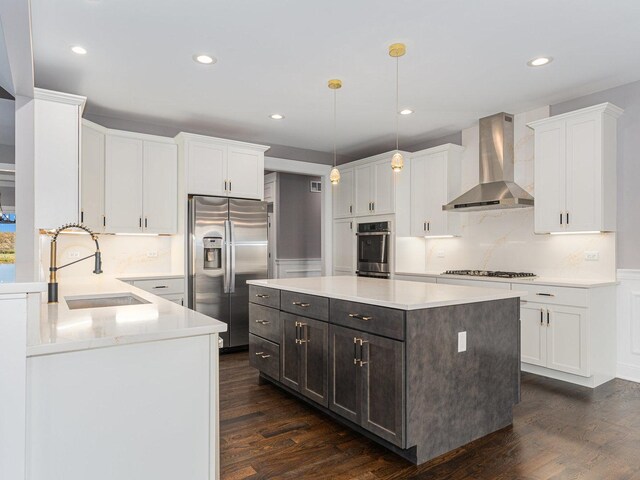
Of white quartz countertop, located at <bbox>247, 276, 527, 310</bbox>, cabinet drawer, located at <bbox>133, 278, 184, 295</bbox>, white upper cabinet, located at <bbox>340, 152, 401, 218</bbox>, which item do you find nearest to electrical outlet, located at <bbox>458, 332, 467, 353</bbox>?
white quartz countertop, located at <bbox>247, 276, 527, 310</bbox>

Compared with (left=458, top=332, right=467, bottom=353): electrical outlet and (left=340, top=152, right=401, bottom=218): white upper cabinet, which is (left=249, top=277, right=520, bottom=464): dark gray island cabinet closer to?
(left=458, top=332, right=467, bottom=353): electrical outlet

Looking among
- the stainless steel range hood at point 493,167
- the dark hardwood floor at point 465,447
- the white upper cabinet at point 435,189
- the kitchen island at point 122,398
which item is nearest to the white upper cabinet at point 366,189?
the white upper cabinet at point 435,189

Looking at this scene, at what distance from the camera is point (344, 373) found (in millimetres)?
2631

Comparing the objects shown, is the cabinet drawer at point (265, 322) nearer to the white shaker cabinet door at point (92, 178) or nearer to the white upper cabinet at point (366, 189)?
the white shaker cabinet door at point (92, 178)

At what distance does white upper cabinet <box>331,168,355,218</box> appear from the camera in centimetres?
605

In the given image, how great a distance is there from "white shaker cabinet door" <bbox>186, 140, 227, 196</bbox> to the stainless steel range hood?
2.67 metres

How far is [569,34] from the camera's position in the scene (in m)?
2.90

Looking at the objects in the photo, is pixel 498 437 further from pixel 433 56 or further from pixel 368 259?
pixel 368 259

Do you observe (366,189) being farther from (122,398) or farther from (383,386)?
(122,398)

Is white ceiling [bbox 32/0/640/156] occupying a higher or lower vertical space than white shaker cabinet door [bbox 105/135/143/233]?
higher

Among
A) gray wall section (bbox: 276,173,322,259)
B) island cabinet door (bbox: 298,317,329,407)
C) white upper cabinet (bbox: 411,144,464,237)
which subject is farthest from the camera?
gray wall section (bbox: 276,173,322,259)

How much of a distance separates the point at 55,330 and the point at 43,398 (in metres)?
0.27

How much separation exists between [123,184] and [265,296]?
2.16 meters

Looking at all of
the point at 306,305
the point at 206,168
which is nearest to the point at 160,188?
the point at 206,168
